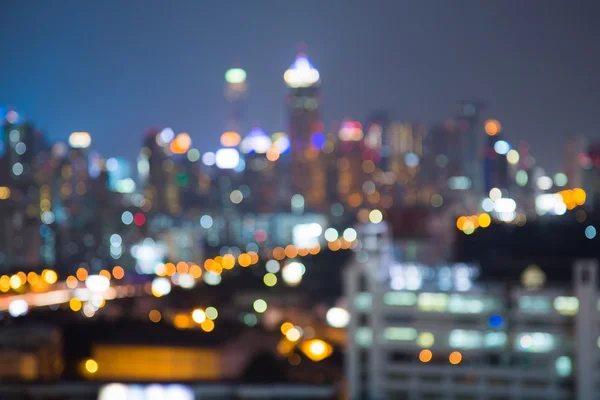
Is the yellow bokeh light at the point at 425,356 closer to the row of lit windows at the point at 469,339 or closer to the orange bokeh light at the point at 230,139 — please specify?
the row of lit windows at the point at 469,339

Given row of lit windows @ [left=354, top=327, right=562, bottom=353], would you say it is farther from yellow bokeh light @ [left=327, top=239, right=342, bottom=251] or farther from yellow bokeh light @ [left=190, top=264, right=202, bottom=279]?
yellow bokeh light @ [left=327, top=239, right=342, bottom=251]

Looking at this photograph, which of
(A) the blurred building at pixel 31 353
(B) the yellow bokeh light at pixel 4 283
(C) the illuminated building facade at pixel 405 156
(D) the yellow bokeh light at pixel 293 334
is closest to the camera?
(A) the blurred building at pixel 31 353

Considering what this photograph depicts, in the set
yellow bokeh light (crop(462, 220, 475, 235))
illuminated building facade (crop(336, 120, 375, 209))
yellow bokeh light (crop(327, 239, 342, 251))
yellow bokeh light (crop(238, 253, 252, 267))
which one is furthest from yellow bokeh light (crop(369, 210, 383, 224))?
yellow bokeh light (crop(462, 220, 475, 235))

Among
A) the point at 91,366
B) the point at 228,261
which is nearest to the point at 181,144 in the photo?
the point at 228,261

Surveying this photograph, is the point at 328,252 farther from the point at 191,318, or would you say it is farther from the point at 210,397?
the point at 210,397

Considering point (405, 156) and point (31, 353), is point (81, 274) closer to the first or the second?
point (31, 353)

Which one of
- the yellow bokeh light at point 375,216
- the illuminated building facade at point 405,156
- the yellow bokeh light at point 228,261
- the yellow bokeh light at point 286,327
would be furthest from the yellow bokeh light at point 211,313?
the illuminated building facade at point 405,156
